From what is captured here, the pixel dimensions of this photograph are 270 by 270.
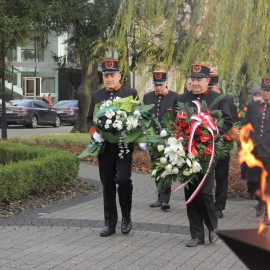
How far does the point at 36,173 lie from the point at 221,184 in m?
2.97

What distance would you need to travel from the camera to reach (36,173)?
10.2 metres

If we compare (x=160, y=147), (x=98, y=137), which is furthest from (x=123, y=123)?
(x=160, y=147)

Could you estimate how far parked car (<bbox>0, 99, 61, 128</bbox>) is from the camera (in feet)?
113

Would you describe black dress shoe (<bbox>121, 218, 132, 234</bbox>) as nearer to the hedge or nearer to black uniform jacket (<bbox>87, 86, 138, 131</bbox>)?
black uniform jacket (<bbox>87, 86, 138, 131</bbox>)

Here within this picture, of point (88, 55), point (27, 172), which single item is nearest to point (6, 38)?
point (88, 55)

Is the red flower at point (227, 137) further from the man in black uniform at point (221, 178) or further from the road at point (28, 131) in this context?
the road at point (28, 131)

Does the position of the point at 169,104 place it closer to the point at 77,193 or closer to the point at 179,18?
the point at 77,193

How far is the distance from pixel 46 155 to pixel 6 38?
5718 mm

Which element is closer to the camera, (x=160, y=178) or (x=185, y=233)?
(x=160, y=178)

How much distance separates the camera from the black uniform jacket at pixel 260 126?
909 centimetres

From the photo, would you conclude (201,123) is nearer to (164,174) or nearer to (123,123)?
(164,174)

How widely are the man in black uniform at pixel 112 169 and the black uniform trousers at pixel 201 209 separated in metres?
0.83

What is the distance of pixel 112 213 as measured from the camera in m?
7.82

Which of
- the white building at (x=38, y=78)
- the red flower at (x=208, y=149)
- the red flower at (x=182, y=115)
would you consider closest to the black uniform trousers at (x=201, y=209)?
the red flower at (x=208, y=149)
